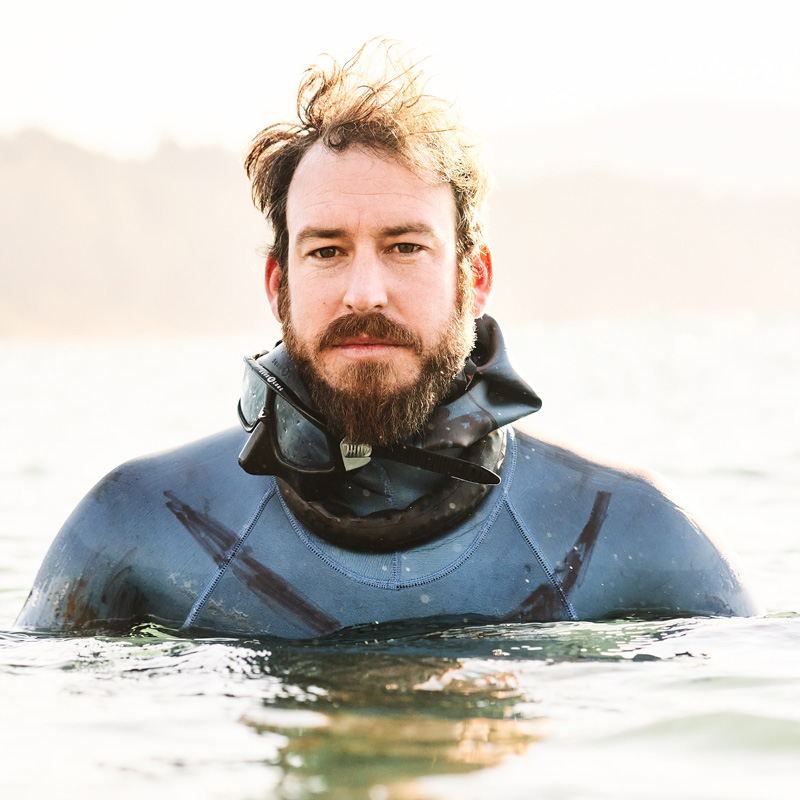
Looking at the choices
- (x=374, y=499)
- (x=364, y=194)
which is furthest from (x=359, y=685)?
(x=364, y=194)

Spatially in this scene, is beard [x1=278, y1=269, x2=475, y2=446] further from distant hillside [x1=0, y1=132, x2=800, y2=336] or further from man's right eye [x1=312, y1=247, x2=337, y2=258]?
distant hillside [x1=0, y1=132, x2=800, y2=336]

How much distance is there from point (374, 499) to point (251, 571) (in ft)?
1.35

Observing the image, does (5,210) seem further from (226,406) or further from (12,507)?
(12,507)

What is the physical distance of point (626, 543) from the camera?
11.1 ft

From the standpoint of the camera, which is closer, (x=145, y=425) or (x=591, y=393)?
(x=145, y=425)

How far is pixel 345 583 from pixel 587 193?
139 m

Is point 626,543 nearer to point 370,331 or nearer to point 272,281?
point 370,331

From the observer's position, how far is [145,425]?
16547mm

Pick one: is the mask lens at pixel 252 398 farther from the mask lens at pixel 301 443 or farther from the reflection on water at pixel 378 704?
the reflection on water at pixel 378 704

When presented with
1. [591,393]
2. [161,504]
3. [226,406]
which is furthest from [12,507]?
[591,393]

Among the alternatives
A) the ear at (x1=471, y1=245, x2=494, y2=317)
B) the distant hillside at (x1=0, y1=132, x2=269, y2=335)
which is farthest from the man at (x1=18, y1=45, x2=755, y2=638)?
the distant hillside at (x1=0, y1=132, x2=269, y2=335)

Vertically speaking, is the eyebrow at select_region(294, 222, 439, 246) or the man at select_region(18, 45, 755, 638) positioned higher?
the eyebrow at select_region(294, 222, 439, 246)

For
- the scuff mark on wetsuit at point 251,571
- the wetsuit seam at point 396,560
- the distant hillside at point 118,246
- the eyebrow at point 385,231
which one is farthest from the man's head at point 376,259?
the distant hillside at point 118,246

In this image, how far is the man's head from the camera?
3.26m
